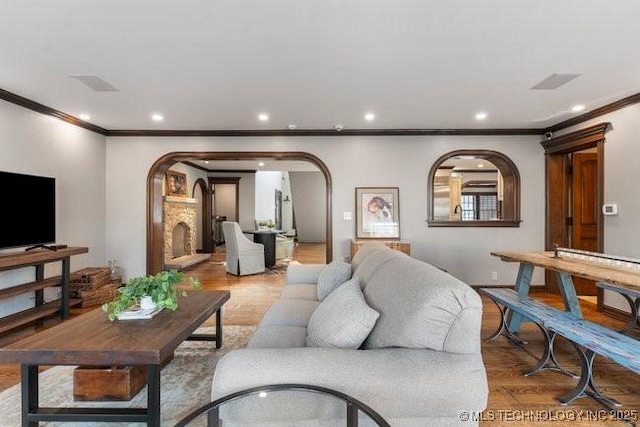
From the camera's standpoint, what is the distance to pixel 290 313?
2451mm

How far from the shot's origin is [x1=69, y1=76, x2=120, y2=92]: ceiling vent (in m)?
3.23

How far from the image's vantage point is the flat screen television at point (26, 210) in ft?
11.0

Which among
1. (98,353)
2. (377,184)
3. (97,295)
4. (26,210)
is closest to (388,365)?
(98,353)

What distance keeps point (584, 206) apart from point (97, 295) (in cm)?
698

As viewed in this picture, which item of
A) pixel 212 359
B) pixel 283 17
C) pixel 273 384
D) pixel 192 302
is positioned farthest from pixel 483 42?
pixel 212 359

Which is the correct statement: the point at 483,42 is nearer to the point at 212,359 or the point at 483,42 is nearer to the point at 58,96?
the point at 212,359

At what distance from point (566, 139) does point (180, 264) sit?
6.98 meters

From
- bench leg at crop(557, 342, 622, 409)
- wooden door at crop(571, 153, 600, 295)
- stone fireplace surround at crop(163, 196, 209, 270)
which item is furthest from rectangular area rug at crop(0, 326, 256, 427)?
wooden door at crop(571, 153, 600, 295)

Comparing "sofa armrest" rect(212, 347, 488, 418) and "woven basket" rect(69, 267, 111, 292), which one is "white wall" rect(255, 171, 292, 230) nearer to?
"woven basket" rect(69, 267, 111, 292)

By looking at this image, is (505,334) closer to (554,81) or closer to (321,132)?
(554,81)

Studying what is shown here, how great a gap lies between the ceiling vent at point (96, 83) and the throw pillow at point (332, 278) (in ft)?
9.13

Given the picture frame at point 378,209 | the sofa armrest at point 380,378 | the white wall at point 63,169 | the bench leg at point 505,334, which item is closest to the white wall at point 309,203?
the picture frame at point 378,209

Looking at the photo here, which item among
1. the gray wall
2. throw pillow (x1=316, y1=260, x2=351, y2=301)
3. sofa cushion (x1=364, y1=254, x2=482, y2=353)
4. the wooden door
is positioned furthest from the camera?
the gray wall

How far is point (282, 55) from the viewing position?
2758mm
